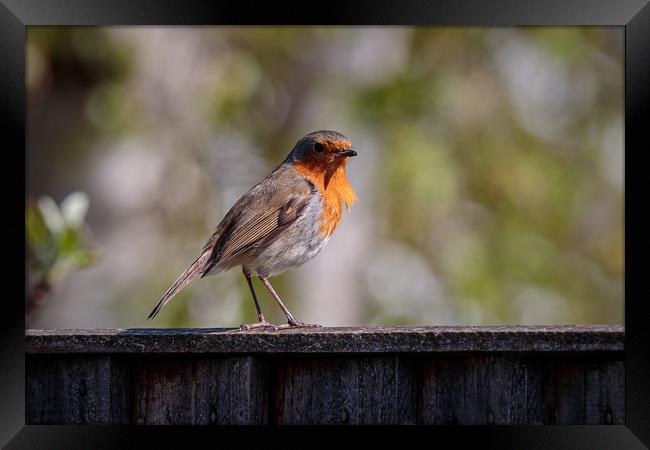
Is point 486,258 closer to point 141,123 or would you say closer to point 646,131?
point 141,123

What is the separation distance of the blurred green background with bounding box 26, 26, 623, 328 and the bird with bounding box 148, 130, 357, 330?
4.26 metres

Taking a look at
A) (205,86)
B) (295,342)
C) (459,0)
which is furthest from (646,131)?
(205,86)

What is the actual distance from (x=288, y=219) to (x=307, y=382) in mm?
1632

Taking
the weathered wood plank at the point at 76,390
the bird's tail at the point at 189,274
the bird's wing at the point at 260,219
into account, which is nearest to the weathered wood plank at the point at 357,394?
the weathered wood plank at the point at 76,390

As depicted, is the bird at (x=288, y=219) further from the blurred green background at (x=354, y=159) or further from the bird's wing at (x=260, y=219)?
the blurred green background at (x=354, y=159)

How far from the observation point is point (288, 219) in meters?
5.78

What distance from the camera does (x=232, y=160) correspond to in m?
11.1

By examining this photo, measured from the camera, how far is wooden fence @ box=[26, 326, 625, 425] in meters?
4.21

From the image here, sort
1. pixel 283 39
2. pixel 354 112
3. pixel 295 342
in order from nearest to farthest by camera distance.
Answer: pixel 295 342 < pixel 354 112 < pixel 283 39

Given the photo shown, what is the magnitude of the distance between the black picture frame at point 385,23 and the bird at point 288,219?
4.68 feet

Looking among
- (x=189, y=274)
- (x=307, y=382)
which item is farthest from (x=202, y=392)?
(x=189, y=274)

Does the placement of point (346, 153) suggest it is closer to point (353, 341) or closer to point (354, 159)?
point (353, 341)

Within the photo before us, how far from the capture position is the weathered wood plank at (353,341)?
13.5 ft

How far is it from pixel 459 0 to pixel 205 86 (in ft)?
22.9
